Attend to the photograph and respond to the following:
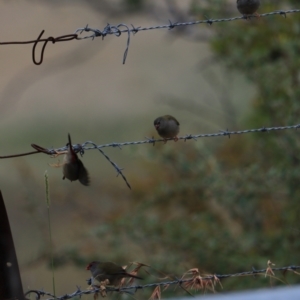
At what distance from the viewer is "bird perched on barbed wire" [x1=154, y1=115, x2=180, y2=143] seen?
14.5ft

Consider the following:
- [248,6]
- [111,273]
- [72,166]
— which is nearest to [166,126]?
[248,6]

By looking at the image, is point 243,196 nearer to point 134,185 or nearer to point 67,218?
point 134,185

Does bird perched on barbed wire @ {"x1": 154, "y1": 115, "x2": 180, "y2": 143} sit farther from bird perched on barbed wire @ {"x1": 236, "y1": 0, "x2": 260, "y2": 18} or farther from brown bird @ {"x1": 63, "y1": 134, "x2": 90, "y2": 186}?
brown bird @ {"x1": 63, "y1": 134, "x2": 90, "y2": 186}

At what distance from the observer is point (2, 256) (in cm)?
291

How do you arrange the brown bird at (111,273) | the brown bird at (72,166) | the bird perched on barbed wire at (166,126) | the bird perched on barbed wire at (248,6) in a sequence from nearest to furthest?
1. the brown bird at (72,166)
2. the brown bird at (111,273)
3. the bird perched on barbed wire at (248,6)
4. the bird perched on barbed wire at (166,126)

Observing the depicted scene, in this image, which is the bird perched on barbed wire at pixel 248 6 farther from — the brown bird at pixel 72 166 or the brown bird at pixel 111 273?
the brown bird at pixel 111 273

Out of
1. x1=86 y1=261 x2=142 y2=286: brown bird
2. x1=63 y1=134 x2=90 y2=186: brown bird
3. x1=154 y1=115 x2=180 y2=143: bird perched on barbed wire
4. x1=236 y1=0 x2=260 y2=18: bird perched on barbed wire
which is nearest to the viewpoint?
x1=63 y1=134 x2=90 y2=186: brown bird

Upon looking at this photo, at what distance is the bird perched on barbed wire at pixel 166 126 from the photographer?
4.42 meters

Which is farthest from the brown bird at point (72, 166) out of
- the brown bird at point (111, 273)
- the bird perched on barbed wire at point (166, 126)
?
the bird perched on barbed wire at point (166, 126)

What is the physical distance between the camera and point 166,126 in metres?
4.46

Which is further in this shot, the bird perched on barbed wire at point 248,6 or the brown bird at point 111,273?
the bird perched on barbed wire at point 248,6

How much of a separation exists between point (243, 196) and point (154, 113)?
15.1 meters

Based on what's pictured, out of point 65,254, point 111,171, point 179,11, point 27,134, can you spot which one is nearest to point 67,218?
point 111,171

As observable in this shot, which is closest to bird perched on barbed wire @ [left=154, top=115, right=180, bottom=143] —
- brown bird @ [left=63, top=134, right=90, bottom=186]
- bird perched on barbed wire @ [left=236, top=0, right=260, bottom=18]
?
bird perched on barbed wire @ [left=236, top=0, right=260, bottom=18]
